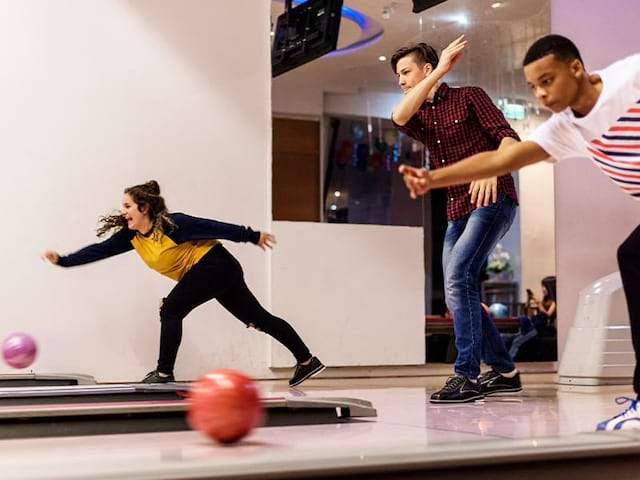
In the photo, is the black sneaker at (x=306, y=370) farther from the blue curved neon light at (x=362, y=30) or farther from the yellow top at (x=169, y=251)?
the blue curved neon light at (x=362, y=30)

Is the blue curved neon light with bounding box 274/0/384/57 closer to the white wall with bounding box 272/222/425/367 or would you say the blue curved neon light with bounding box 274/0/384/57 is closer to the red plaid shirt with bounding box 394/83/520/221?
the white wall with bounding box 272/222/425/367

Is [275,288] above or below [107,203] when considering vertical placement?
below

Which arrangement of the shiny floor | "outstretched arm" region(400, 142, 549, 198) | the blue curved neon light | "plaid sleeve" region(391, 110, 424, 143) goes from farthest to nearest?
1. the blue curved neon light
2. "plaid sleeve" region(391, 110, 424, 143)
3. "outstretched arm" region(400, 142, 549, 198)
4. the shiny floor

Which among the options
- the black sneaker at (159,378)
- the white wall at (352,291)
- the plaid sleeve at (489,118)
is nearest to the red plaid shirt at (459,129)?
the plaid sleeve at (489,118)

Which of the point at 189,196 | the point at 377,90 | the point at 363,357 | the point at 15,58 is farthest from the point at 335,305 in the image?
the point at 377,90

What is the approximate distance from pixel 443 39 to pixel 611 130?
18.6 ft

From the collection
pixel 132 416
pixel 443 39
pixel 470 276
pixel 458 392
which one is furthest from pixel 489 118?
pixel 443 39

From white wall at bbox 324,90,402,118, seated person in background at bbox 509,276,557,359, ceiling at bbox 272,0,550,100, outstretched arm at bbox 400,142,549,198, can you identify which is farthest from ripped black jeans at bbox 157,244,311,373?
white wall at bbox 324,90,402,118

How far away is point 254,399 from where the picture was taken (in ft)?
6.74

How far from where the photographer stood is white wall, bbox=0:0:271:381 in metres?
5.60

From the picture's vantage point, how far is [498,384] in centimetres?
413

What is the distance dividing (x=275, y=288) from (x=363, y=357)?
834mm

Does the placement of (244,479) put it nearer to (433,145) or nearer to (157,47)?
(433,145)

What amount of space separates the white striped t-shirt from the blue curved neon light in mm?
5608
